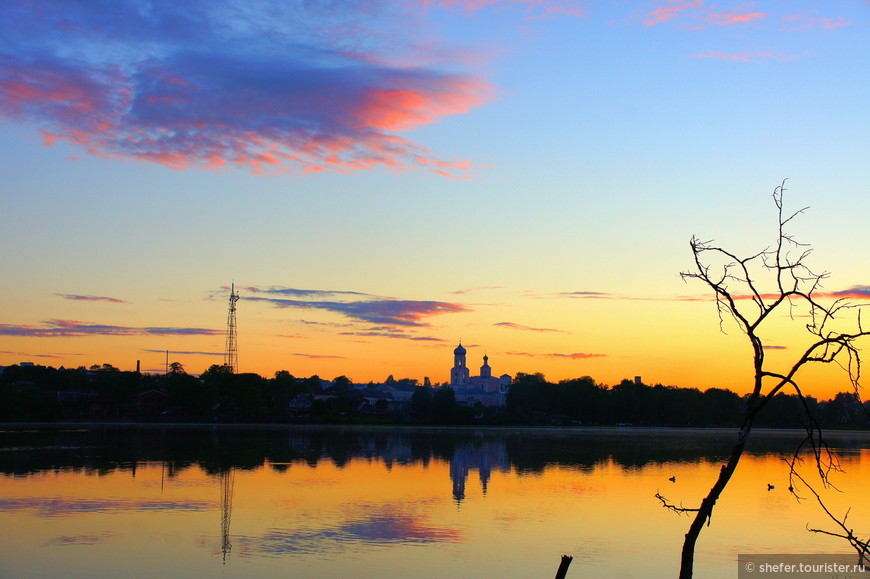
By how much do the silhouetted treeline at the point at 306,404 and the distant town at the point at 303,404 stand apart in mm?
162

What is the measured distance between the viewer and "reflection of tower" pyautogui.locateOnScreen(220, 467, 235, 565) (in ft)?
85.3

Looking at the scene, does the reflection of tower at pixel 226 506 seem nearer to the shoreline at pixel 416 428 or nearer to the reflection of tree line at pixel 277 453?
A: the reflection of tree line at pixel 277 453

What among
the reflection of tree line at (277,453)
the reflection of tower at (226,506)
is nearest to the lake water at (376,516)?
the reflection of tower at (226,506)

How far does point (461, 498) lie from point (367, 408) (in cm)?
13757

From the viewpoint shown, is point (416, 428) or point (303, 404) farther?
point (303, 404)

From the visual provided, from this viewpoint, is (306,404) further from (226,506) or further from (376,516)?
(376,516)

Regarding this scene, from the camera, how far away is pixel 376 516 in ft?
105

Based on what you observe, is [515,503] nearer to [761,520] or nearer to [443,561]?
[761,520]

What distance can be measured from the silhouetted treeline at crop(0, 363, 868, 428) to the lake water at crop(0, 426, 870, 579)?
63823 mm

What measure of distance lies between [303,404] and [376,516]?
449 feet

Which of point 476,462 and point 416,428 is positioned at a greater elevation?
point 416,428

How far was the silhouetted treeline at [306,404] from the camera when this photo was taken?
121 m

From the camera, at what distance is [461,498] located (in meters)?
37.6

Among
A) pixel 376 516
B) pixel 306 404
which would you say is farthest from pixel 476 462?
pixel 306 404
